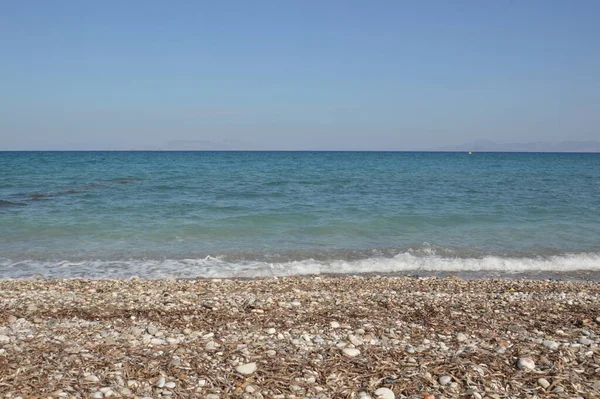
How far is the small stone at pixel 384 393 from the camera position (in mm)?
4411

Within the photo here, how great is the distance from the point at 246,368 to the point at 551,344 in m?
3.59

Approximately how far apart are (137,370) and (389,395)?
A: 96.9 inches

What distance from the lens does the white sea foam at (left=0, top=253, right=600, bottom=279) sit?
1149 centimetres

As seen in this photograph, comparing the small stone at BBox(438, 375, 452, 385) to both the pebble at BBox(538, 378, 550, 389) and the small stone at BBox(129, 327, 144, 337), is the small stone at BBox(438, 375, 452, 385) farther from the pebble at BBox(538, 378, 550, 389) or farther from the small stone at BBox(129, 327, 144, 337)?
the small stone at BBox(129, 327, 144, 337)

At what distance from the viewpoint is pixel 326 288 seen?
30.4 feet

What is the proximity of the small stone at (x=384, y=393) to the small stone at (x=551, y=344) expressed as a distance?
2.33 meters

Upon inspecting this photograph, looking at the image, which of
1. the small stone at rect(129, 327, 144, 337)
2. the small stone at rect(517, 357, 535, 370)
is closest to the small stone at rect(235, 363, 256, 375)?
the small stone at rect(129, 327, 144, 337)

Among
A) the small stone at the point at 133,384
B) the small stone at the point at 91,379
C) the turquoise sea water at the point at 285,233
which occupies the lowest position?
the turquoise sea water at the point at 285,233

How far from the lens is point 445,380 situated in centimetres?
471

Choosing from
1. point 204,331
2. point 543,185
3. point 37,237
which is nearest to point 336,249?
point 204,331

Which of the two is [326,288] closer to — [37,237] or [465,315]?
[465,315]

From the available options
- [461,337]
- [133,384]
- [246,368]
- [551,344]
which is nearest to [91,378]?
[133,384]

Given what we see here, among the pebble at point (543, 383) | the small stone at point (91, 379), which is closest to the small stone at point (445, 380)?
the pebble at point (543, 383)

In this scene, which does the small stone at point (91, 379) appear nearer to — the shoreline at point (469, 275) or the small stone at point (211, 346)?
the small stone at point (211, 346)
